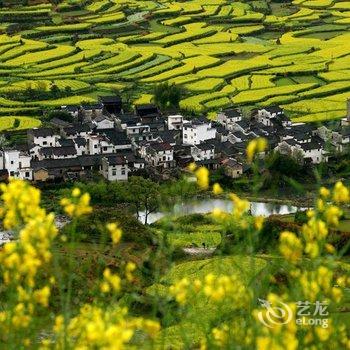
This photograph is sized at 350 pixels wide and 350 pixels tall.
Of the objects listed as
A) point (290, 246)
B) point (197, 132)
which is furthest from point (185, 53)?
point (290, 246)

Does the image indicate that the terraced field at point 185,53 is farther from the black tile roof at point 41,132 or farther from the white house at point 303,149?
the black tile roof at point 41,132

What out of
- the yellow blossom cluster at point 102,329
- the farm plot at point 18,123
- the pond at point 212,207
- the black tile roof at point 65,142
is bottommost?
the pond at point 212,207

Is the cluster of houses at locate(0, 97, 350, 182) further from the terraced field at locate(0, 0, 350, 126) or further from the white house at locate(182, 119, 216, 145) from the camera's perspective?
the terraced field at locate(0, 0, 350, 126)

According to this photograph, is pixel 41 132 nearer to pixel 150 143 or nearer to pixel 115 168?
pixel 150 143

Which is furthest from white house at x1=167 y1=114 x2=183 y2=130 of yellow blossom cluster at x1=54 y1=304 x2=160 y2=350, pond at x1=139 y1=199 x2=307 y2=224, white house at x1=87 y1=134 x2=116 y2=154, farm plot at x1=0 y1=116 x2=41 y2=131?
yellow blossom cluster at x1=54 y1=304 x2=160 y2=350

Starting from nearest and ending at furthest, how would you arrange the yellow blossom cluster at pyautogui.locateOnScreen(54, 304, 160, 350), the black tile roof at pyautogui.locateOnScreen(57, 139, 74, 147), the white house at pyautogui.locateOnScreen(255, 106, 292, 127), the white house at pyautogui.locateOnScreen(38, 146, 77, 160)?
the yellow blossom cluster at pyautogui.locateOnScreen(54, 304, 160, 350) < the white house at pyautogui.locateOnScreen(38, 146, 77, 160) < the black tile roof at pyautogui.locateOnScreen(57, 139, 74, 147) < the white house at pyautogui.locateOnScreen(255, 106, 292, 127)

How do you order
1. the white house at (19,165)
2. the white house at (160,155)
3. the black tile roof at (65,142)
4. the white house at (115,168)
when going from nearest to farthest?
the white house at (19,165), the white house at (115,168), the white house at (160,155), the black tile roof at (65,142)

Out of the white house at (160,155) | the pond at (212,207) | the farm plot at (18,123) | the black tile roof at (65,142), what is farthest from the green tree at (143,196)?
the farm plot at (18,123)
